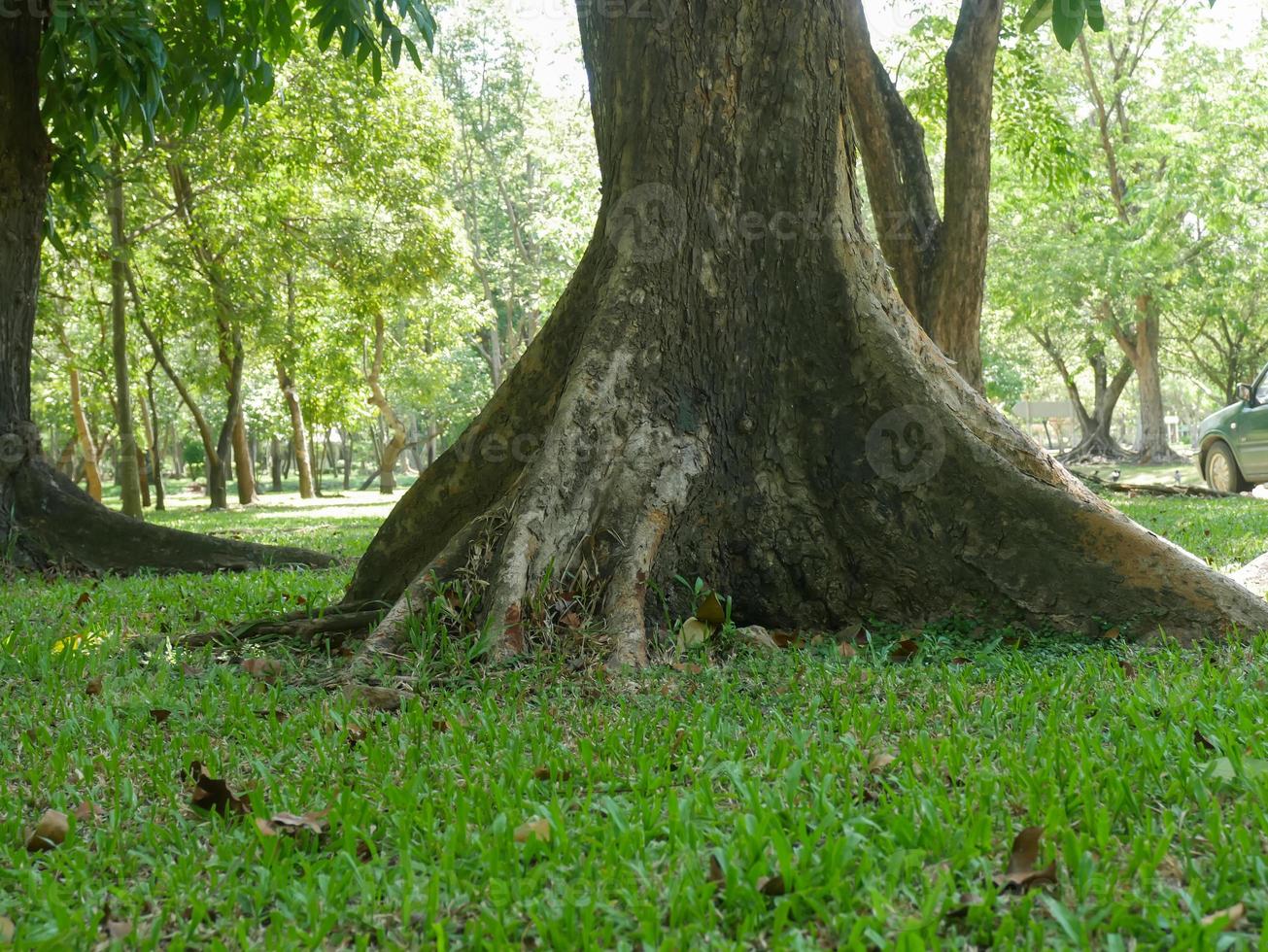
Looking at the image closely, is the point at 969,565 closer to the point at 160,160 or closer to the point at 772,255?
the point at 772,255

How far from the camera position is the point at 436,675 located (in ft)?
12.4

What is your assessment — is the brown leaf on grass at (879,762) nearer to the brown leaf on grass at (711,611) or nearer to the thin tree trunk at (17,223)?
the brown leaf on grass at (711,611)

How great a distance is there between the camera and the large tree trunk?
4508mm

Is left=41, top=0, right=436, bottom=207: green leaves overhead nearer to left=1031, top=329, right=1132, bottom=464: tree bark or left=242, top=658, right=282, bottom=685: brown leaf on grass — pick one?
left=242, top=658, right=282, bottom=685: brown leaf on grass

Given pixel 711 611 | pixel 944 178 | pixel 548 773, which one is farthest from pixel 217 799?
pixel 944 178

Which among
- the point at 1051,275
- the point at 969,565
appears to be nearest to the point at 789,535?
the point at 969,565

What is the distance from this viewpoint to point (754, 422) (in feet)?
16.2

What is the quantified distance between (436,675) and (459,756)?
87cm

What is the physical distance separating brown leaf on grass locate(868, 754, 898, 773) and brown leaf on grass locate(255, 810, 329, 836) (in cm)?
135

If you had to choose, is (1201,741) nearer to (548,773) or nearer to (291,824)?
(548,773)

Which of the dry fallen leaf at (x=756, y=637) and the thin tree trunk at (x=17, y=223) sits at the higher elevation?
the thin tree trunk at (x=17, y=223)

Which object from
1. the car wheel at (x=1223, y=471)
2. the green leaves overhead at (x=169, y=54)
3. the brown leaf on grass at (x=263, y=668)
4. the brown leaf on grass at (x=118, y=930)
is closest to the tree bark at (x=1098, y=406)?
the car wheel at (x=1223, y=471)

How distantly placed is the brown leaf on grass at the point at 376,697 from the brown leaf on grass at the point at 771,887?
1.72m

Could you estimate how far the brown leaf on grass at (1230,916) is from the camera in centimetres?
190
